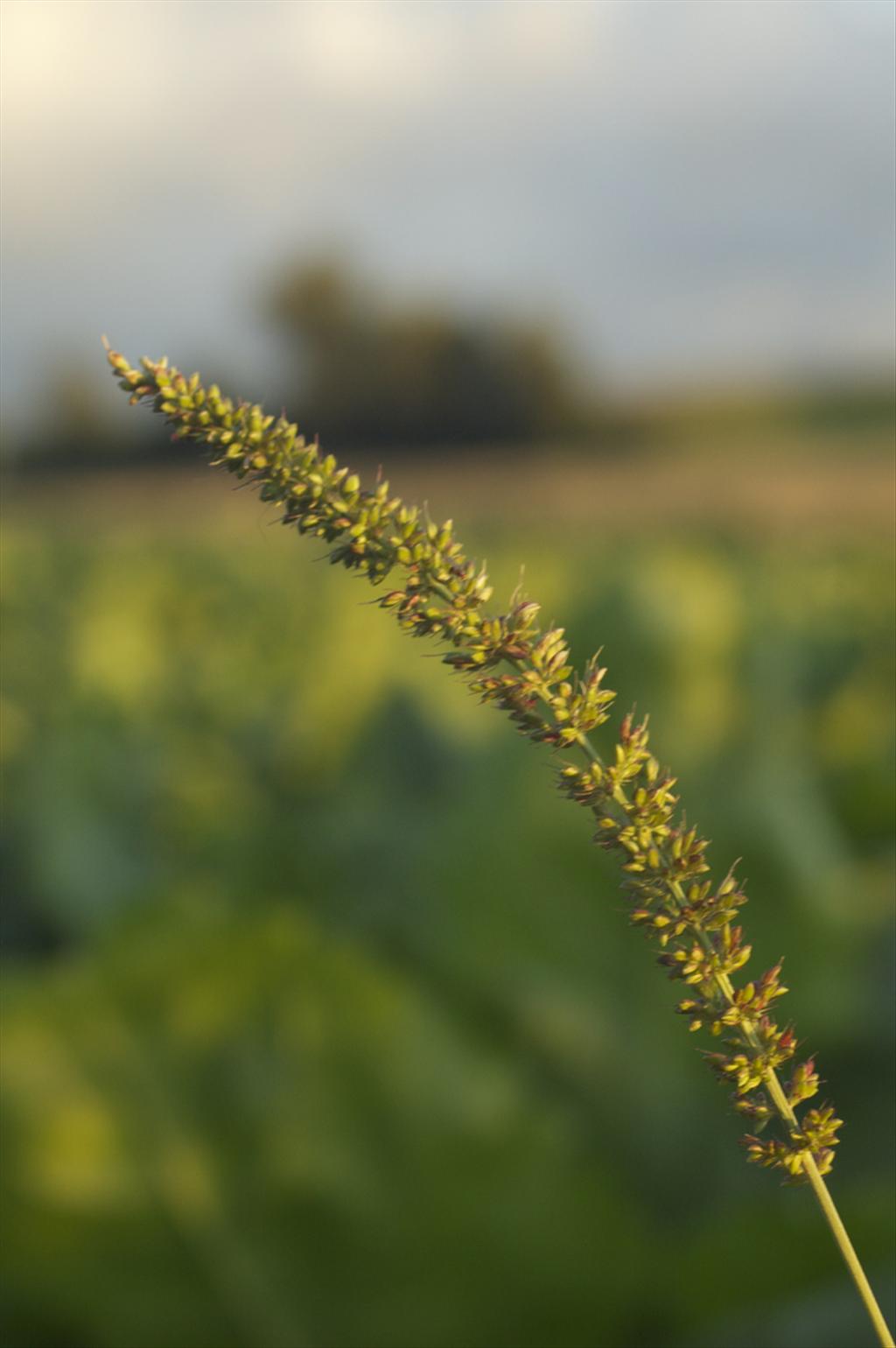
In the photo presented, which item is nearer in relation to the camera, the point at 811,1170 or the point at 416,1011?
the point at 811,1170

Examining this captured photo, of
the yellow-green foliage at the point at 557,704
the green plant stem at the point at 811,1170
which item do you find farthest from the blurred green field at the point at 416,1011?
the green plant stem at the point at 811,1170

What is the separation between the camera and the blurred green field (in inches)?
61.1

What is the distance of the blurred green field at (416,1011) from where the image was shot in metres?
1.55

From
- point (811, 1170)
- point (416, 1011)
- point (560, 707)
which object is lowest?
point (811, 1170)

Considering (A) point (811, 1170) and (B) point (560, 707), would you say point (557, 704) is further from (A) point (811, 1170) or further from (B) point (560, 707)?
(A) point (811, 1170)

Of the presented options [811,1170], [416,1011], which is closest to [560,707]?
[811,1170]

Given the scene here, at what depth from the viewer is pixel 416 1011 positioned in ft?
5.62

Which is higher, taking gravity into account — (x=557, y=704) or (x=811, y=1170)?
Answer: (x=557, y=704)

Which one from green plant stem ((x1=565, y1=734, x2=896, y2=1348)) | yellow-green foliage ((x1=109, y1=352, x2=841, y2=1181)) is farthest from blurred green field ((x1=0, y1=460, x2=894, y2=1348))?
green plant stem ((x1=565, y1=734, x2=896, y2=1348))

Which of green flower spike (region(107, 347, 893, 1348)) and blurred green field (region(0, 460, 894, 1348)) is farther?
blurred green field (region(0, 460, 894, 1348))

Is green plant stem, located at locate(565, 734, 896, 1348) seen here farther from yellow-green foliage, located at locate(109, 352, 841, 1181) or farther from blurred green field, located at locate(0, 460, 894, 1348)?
blurred green field, located at locate(0, 460, 894, 1348)

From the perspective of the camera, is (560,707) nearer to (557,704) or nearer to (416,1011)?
(557,704)

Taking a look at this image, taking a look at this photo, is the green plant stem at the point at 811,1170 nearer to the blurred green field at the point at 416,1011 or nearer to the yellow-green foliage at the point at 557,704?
the yellow-green foliage at the point at 557,704

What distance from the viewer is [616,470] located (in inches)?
990
